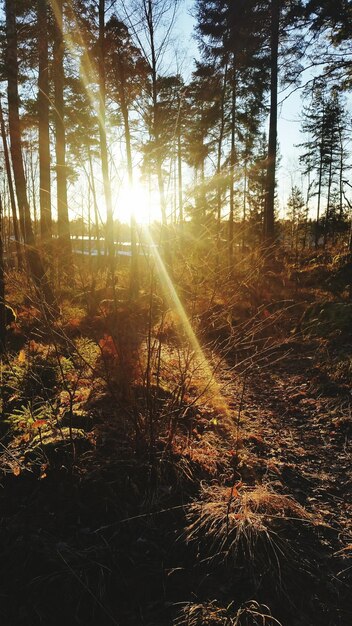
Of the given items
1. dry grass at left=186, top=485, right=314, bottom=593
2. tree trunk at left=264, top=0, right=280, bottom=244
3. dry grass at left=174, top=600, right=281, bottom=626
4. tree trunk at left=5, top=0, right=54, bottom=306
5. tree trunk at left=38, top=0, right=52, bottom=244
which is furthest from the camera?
tree trunk at left=264, top=0, right=280, bottom=244

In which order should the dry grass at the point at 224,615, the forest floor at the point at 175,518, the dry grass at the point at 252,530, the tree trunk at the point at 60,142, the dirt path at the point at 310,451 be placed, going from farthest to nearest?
the tree trunk at the point at 60,142, the dirt path at the point at 310,451, the dry grass at the point at 252,530, the forest floor at the point at 175,518, the dry grass at the point at 224,615

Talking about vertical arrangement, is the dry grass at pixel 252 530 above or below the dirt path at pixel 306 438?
above

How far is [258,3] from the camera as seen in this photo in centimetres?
1084

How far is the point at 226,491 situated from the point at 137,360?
2081 millimetres

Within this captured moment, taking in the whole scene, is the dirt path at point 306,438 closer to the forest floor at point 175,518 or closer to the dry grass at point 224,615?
the forest floor at point 175,518

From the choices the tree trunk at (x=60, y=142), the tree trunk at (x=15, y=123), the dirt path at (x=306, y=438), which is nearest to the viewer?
the dirt path at (x=306, y=438)

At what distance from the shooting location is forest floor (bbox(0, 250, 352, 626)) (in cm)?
186

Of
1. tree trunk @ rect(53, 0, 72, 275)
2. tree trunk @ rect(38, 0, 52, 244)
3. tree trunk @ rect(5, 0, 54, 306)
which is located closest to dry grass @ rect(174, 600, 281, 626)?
tree trunk @ rect(5, 0, 54, 306)

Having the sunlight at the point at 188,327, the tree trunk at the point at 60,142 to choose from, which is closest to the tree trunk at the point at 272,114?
the tree trunk at the point at 60,142

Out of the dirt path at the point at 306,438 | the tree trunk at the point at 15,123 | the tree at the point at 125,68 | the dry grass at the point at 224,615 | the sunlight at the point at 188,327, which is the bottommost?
the dirt path at the point at 306,438

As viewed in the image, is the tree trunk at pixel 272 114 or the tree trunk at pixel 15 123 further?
the tree trunk at pixel 272 114

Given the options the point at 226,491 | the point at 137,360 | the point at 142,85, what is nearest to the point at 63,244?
the point at 142,85

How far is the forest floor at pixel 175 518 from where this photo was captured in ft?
6.11

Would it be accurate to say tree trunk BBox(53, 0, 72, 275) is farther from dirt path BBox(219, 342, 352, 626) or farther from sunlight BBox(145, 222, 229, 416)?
dirt path BBox(219, 342, 352, 626)
